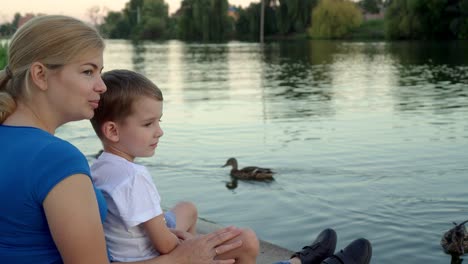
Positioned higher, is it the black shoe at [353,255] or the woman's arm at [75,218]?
the woman's arm at [75,218]

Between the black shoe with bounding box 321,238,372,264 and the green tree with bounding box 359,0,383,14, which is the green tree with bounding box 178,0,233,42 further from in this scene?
the black shoe with bounding box 321,238,372,264

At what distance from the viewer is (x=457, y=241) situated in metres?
5.59

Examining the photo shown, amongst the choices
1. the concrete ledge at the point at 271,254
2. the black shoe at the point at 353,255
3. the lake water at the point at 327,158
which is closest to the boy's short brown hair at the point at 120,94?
the black shoe at the point at 353,255

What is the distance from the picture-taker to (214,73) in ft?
89.4

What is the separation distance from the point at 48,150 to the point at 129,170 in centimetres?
52

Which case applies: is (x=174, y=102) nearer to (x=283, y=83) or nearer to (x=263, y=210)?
(x=283, y=83)

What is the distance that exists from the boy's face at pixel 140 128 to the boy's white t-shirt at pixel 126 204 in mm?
86

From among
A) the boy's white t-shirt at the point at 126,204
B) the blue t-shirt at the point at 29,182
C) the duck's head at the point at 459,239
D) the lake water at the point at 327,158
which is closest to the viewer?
the blue t-shirt at the point at 29,182

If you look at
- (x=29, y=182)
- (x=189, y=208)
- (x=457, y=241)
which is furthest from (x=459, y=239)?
(x=29, y=182)


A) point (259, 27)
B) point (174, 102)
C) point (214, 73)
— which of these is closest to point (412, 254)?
point (174, 102)

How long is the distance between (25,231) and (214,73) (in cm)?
2521

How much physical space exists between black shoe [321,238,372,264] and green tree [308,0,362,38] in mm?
62206

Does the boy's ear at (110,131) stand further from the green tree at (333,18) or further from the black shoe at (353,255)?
the green tree at (333,18)

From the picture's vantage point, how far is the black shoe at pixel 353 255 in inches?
141
